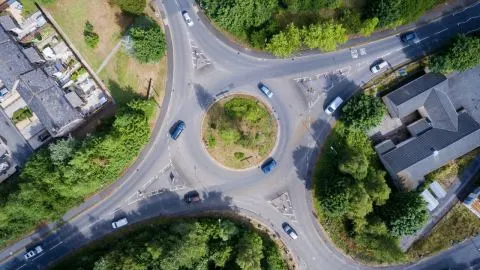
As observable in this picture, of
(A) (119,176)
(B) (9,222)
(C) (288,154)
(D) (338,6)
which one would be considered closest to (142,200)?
(A) (119,176)

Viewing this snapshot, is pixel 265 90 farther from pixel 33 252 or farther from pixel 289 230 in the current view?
pixel 33 252

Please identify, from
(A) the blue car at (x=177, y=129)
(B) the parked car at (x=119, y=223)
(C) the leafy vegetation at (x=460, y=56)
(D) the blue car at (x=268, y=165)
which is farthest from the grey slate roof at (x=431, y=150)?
(B) the parked car at (x=119, y=223)

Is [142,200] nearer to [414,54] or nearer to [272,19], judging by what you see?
[272,19]

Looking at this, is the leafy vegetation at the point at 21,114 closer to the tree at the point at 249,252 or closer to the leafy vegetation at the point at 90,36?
the leafy vegetation at the point at 90,36

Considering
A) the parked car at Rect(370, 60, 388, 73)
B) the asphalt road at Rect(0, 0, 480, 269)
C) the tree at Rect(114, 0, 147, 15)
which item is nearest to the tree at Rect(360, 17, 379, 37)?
the asphalt road at Rect(0, 0, 480, 269)

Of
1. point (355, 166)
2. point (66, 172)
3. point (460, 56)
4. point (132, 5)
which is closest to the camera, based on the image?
point (66, 172)

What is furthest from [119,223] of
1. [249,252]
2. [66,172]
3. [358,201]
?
[358,201]
